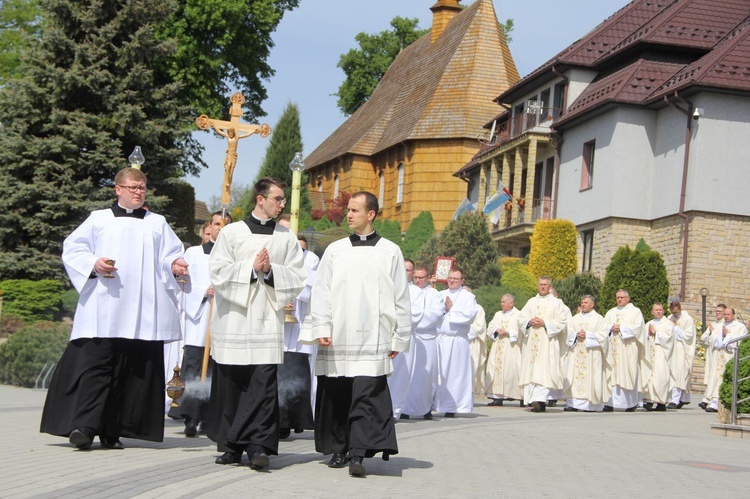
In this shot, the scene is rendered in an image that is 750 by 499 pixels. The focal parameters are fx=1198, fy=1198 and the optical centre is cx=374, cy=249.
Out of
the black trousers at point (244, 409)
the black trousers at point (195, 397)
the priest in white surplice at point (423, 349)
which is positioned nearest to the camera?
the black trousers at point (244, 409)

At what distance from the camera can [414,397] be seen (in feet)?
53.5

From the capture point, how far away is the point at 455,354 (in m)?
17.6

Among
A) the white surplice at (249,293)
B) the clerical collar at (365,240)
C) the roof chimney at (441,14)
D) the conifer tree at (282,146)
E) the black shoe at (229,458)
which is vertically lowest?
the black shoe at (229,458)

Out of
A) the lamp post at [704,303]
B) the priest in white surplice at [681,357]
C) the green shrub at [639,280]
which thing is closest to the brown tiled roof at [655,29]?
the green shrub at [639,280]

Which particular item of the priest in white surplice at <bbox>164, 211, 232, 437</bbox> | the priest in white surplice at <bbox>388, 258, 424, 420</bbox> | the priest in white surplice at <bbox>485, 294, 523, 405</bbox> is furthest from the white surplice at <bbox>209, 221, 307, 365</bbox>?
the priest in white surplice at <bbox>485, 294, 523, 405</bbox>

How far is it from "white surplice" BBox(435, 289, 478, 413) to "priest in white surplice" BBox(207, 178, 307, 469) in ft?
26.4

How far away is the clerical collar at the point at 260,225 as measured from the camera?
927 cm

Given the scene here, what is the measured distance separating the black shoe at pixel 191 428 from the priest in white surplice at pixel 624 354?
39.5ft

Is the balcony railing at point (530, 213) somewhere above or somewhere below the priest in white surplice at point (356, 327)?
above

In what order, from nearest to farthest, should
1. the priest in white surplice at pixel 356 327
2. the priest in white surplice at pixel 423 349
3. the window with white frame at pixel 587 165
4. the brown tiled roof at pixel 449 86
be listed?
the priest in white surplice at pixel 356 327 < the priest in white surplice at pixel 423 349 < the window with white frame at pixel 587 165 < the brown tiled roof at pixel 449 86

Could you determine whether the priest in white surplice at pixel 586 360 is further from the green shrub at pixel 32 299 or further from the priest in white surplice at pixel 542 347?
the green shrub at pixel 32 299

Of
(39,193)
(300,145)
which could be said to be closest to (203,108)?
(39,193)

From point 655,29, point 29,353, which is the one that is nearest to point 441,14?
point 655,29

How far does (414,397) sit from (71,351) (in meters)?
7.33
